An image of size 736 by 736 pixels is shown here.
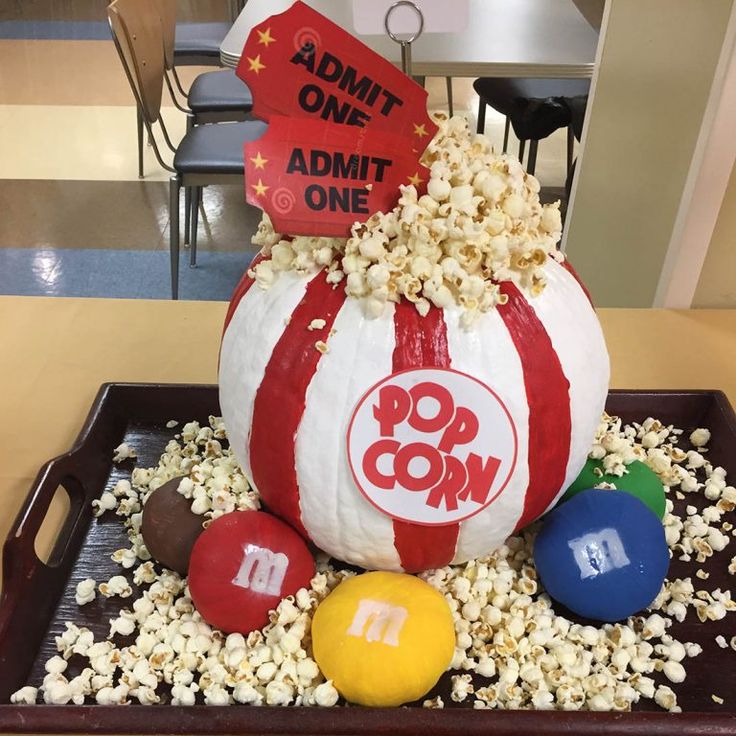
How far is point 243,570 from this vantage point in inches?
32.6

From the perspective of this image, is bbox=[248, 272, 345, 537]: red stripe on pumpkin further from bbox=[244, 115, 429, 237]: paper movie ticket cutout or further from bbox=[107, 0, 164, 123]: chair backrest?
bbox=[107, 0, 164, 123]: chair backrest

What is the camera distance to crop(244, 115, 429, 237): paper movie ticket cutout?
73 cm

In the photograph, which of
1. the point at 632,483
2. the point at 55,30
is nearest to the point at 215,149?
the point at 632,483

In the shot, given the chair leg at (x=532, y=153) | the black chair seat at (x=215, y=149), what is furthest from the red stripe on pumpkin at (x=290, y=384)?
the chair leg at (x=532, y=153)

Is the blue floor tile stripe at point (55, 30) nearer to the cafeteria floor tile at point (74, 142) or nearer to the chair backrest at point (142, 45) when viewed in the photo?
the cafeteria floor tile at point (74, 142)

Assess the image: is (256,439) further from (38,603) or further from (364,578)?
(38,603)

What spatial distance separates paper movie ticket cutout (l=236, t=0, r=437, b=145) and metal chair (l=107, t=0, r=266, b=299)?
5.17ft

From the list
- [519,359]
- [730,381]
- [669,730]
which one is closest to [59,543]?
[519,359]

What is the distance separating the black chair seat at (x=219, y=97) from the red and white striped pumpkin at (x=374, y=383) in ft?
7.05

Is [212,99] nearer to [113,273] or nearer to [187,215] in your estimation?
[187,215]

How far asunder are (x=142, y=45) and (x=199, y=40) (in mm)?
1157

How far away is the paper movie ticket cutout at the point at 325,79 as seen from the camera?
2.26ft

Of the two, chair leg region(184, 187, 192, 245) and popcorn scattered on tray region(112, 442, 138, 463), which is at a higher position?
popcorn scattered on tray region(112, 442, 138, 463)

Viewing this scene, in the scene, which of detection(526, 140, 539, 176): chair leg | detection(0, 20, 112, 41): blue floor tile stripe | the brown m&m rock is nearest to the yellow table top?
the brown m&m rock
